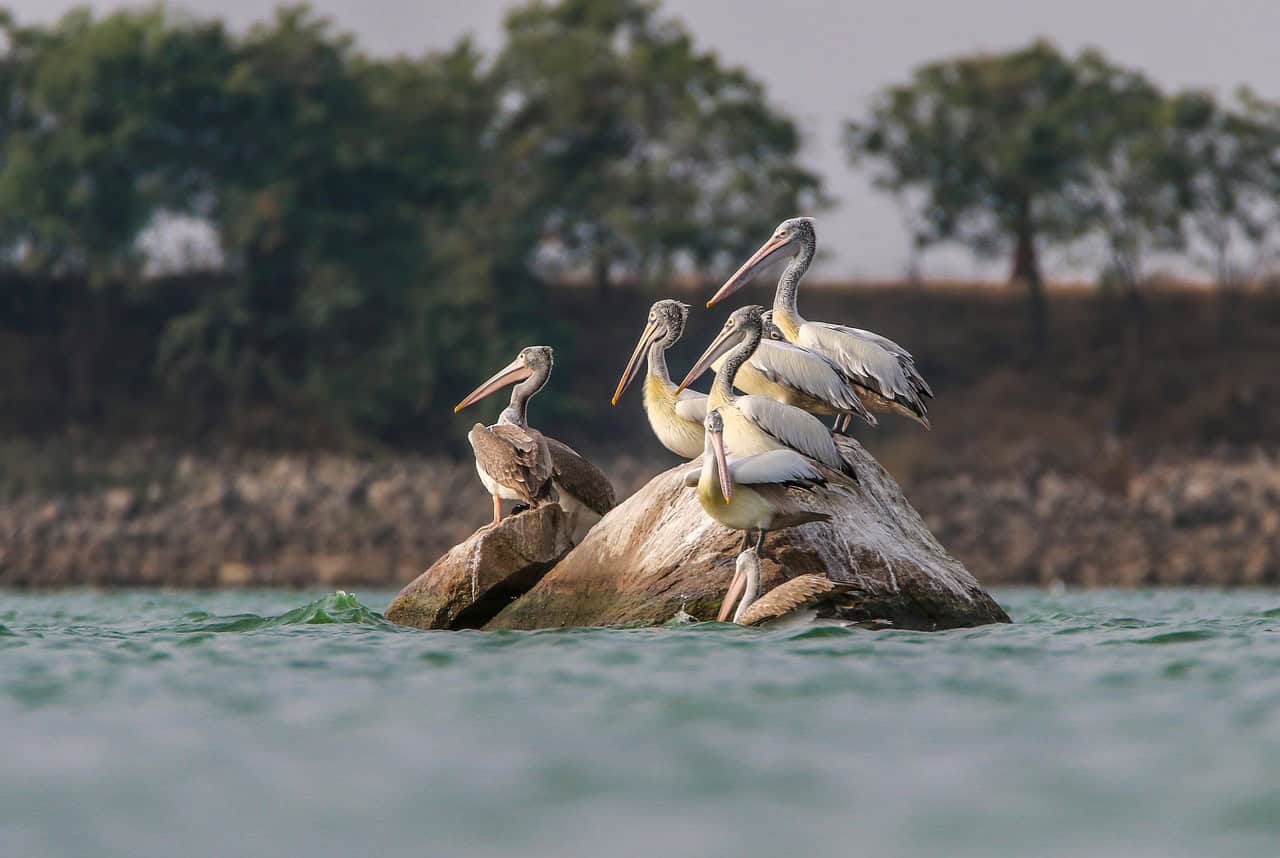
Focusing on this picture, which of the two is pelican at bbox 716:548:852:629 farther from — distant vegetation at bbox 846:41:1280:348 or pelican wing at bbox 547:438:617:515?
distant vegetation at bbox 846:41:1280:348

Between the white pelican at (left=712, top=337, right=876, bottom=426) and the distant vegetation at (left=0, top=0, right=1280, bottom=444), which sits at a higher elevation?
the distant vegetation at (left=0, top=0, right=1280, bottom=444)

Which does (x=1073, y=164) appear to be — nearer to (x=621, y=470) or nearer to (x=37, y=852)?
(x=621, y=470)

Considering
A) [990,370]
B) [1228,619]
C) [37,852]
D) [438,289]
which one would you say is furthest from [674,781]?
[990,370]

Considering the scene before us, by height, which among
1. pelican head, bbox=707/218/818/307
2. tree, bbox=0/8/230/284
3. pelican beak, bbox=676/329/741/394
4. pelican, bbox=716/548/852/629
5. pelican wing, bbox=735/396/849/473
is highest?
tree, bbox=0/8/230/284

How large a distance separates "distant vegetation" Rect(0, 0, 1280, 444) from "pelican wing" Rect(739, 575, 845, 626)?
3061cm

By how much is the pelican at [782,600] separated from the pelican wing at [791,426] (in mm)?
732

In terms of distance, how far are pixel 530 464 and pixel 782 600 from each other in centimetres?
234

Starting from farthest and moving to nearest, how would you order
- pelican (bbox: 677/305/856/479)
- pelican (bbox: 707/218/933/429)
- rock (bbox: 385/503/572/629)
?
pelican (bbox: 707/218/933/429) < rock (bbox: 385/503/572/629) < pelican (bbox: 677/305/856/479)

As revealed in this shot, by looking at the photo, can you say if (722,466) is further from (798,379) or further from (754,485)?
(798,379)

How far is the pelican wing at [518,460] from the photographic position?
11781 millimetres

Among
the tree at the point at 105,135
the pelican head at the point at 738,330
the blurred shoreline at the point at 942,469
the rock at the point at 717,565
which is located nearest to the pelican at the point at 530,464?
the rock at the point at 717,565

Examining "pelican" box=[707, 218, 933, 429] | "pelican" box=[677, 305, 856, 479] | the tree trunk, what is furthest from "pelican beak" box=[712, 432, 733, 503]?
the tree trunk

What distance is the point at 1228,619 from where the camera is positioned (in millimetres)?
12836

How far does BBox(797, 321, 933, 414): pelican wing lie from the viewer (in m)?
11.9
